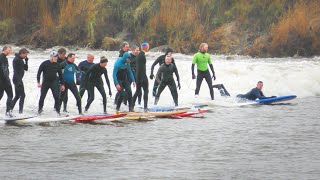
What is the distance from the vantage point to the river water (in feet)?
40.8

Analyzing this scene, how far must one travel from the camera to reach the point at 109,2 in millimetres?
49781

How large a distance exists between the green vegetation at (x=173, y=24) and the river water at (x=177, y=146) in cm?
1862

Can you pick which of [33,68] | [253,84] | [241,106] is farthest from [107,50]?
[241,106]

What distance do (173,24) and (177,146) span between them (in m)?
29.2

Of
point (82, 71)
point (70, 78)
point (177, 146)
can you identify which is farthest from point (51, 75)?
point (177, 146)

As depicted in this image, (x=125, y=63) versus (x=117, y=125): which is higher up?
(x=125, y=63)

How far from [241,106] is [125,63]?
390 centimetres

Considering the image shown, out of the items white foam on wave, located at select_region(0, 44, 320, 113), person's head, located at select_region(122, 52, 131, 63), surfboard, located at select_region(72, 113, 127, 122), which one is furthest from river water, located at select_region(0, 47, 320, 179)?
person's head, located at select_region(122, 52, 131, 63)

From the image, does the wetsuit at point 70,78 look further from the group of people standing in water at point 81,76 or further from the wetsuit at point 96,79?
the wetsuit at point 96,79

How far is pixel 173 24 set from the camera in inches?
1722

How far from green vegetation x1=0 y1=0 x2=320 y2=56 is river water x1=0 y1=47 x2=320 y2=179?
18.6 metres

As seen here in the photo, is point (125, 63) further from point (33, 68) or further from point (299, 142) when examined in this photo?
point (33, 68)

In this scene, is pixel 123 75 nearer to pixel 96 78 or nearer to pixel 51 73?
pixel 96 78

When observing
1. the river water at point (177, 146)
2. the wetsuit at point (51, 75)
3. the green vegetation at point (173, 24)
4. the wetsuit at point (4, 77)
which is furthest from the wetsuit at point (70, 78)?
the green vegetation at point (173, 24)
